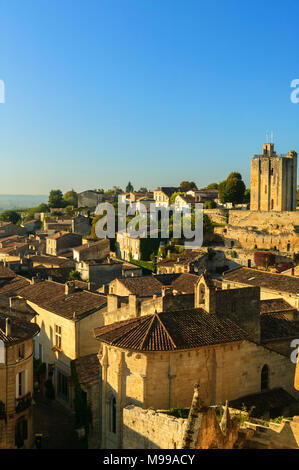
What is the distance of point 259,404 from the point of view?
66.1ft

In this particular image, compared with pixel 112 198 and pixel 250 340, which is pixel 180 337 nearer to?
pixel 250 340

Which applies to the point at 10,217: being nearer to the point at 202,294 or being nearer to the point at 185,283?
the point at 185,283

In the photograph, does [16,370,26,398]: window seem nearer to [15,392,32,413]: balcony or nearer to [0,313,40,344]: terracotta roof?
[15,392,32,413]: balcony

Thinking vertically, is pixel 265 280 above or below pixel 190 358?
above

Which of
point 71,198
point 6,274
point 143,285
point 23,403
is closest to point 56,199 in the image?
point 71,198

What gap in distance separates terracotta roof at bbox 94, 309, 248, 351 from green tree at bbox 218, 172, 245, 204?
2643 inches

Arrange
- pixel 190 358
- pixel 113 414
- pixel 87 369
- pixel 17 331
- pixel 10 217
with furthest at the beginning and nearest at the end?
pixel 10 217
pixel 87 369
pixel 17 331
pixel 113 414
pixel 190 358

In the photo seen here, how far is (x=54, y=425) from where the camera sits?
77.8 ft

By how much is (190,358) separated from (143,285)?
1550 cm

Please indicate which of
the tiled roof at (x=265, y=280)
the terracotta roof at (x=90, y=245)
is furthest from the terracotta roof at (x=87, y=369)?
the terracotta roof at (x=90, y=245)

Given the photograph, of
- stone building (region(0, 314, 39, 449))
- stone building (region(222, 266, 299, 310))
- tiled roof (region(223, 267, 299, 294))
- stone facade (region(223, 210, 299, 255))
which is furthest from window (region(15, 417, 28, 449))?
stone facade (region(223, 210, 299, 255))

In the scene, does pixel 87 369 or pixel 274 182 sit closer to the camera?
pixel 87 369

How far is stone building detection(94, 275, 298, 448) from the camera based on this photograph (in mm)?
18703

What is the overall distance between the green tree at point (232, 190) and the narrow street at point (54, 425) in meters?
64.6
